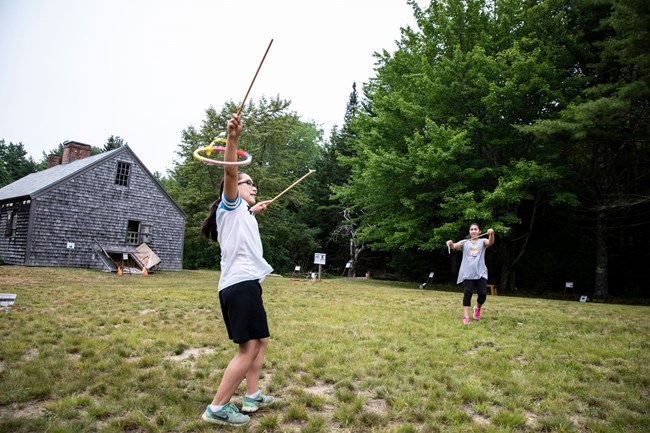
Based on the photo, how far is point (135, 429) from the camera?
8.71 ft

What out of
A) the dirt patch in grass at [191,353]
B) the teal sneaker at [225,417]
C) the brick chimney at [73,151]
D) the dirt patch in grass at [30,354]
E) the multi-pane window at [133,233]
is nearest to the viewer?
the teal sneaker at [225,417]

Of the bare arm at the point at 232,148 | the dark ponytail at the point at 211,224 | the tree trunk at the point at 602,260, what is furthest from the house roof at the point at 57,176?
the tree trunk at the point at 602,260

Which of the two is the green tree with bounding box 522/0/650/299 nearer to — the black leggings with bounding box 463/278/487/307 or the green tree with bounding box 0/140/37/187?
the black leggings with bounding box 463/278/487/307

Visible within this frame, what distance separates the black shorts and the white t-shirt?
0.22 ft

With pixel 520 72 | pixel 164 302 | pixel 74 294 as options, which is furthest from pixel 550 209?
pixel 74 294

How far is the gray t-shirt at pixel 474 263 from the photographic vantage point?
6.87m

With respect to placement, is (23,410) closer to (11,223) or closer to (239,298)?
(239,298)

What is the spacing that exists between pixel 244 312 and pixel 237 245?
491 millimetres

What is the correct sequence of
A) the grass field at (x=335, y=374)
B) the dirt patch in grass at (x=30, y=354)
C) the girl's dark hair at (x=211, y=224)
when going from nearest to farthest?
the grass field at (x=335, y=374) < the girl's dark hair at (x=211, y=224) < the dirt patch in grass at (x=30, y=354)

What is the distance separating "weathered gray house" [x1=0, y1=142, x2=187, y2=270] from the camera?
18.6 metres

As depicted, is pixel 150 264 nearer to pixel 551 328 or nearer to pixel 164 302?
pixel 164 302

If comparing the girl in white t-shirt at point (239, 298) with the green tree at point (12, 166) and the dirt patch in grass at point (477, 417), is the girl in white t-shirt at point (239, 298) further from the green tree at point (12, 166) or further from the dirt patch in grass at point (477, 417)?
the green tree at point (12, 166)

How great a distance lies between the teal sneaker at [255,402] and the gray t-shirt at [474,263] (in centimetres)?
479

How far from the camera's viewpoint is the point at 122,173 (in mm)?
21766
